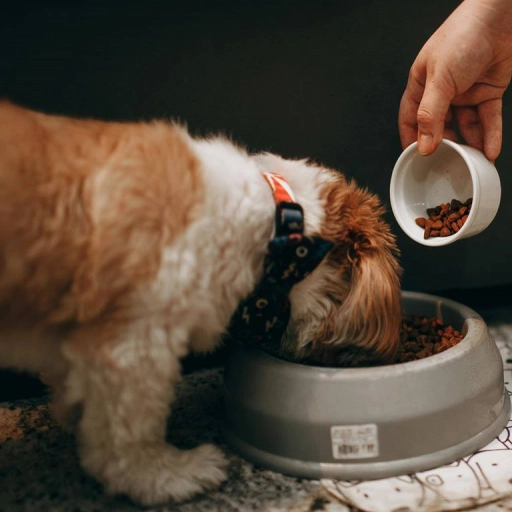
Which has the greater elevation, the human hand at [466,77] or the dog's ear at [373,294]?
the human hand at [466,77]

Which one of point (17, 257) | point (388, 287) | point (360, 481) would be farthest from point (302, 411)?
point (17, 257)

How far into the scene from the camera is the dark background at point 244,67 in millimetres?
1571

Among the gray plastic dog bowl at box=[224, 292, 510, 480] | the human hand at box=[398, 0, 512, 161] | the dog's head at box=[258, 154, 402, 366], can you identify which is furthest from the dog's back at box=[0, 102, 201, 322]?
the human hand at box=[398, 0, 512, 161]

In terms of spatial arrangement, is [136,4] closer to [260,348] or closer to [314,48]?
[314,48]

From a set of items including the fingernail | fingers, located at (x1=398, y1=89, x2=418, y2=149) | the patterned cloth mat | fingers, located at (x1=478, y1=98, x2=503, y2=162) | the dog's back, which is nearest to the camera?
the dog's back

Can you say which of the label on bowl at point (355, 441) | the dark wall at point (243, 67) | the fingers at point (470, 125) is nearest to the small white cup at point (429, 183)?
the fingers at point (470, 125)

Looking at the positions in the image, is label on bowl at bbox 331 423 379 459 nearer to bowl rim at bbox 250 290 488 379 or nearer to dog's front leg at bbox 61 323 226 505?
bowl rim at bbox 250 290 488 379

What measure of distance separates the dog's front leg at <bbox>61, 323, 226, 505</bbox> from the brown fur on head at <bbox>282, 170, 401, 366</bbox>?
300 millimetres

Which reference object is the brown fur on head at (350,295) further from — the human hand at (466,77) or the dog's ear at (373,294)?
the human hand at (466,77)

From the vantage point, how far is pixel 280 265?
A: 4.04 ft

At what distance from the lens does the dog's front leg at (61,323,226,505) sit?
1.12 metres

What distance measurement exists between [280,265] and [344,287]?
0.17 meters

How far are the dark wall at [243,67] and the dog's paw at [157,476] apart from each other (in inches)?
34.3

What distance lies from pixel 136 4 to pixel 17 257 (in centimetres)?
84
